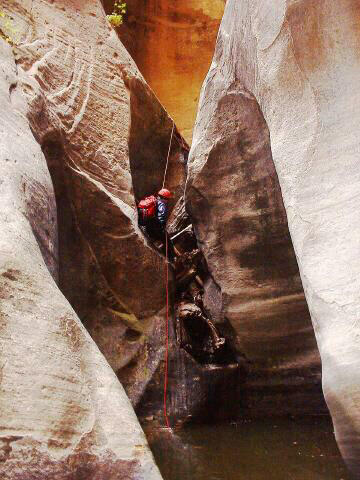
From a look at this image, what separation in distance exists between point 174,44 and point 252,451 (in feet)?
36.4

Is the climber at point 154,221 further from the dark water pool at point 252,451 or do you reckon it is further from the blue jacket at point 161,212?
the dark water pool at point 252,451

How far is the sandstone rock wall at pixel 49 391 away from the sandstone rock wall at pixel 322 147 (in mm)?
1179

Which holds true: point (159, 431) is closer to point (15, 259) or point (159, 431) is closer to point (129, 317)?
point (129, 317)

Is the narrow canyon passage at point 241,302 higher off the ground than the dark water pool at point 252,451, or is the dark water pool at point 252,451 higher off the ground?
the narrow canyon passage at point 241,302

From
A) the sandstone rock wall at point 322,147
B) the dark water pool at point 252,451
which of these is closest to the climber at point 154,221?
the dark water pool at point 252,451

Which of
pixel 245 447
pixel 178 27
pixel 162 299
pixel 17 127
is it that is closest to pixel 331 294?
pixel 245 447

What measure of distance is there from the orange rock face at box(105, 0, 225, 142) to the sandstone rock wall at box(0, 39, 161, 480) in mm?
9934

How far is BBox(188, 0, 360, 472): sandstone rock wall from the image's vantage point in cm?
289

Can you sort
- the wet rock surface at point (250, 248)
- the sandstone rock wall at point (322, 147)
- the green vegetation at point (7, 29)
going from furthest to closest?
the green vegetation at point (7, 29) → the wet rock surface at point (250, 248) → the sandstone rock wall at point (322, 147)

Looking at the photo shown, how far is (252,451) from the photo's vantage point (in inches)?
203

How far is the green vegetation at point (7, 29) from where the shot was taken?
6.44m

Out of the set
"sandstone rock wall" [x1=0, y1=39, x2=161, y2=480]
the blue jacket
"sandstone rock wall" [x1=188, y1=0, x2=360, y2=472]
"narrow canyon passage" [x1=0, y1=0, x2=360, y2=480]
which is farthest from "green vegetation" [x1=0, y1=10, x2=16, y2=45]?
"sandstone rock wall" [x1=0, y1=39, x2=161, y2=480]

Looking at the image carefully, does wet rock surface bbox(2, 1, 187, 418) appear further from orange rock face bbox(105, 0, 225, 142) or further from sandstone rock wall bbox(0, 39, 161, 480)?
orange rock face bbox(105, 0, 225, 142)

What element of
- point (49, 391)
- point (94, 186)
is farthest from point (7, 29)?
point (49, 391)
